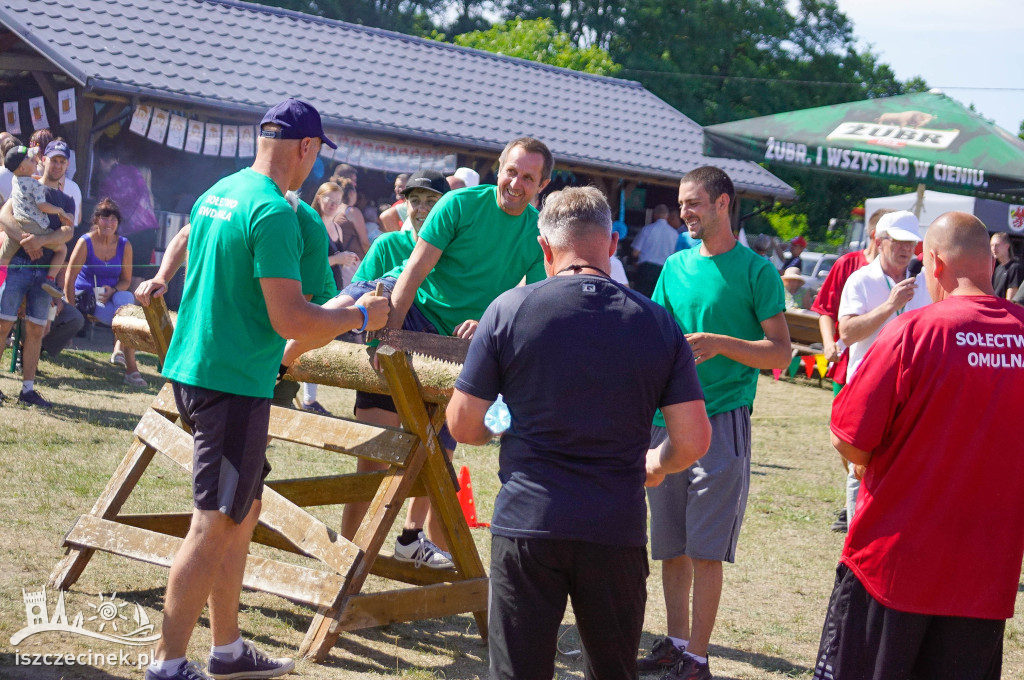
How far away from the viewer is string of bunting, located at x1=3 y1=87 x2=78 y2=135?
13.7 meters

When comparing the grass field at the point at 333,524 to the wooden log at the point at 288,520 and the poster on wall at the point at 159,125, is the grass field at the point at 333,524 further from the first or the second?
the poster on wall at the point at 159,125

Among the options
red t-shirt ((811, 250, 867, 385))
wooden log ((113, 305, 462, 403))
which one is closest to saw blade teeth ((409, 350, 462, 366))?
wooden log ((113, 305, 462, 403))

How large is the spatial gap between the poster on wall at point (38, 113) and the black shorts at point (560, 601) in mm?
13359

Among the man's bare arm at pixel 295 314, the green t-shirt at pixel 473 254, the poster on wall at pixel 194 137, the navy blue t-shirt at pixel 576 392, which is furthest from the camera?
the poster on wall at pixel 194 137

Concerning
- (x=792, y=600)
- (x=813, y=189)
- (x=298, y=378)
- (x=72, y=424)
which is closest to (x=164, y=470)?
(x=72, y=424)

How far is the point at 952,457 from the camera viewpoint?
2.97 metres

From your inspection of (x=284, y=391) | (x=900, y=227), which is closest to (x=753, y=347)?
(x=900, y=227)

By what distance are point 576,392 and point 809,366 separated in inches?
490

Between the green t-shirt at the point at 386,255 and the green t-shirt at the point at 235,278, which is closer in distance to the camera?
the green t-shirt at the point at 235,278

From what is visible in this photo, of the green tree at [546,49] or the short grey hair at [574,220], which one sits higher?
the green tree at [546,49]

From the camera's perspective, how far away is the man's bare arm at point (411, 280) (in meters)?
4.27

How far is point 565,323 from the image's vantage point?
2641 millimetres

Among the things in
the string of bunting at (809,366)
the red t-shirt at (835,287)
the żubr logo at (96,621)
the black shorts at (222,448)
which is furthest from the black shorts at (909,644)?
the string of bunting at (809,366)

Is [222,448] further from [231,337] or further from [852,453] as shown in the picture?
[852,453]
